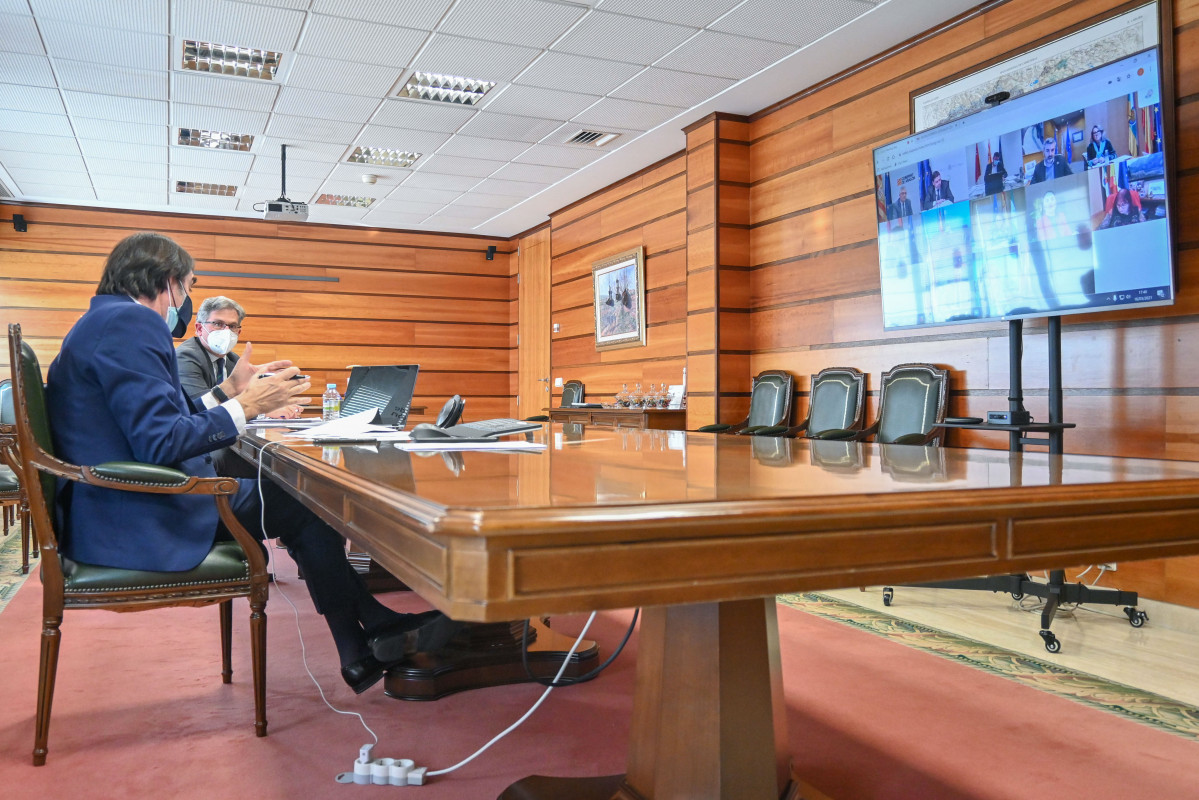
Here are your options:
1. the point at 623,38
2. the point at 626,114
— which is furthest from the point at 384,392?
the point at 626,114

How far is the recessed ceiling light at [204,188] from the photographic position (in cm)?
809

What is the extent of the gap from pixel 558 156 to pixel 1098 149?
14.9 feet

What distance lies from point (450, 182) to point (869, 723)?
22.3 feet

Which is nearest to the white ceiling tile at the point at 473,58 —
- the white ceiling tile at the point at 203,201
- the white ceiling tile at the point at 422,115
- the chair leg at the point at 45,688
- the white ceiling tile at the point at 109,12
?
the white ceiling tile at the point at 422,115

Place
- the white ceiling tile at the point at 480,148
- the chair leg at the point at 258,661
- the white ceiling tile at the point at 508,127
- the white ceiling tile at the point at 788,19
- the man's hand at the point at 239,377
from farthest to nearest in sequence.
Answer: the white ceiling tile at the point at 480,148, the white ceiling tile at the point at 508,127, the white ceiling tile at the point at 788,19, the man's hand at the point at 239,377, the chair leg at the point at 258,661

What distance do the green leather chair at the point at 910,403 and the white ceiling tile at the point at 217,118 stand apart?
4600mm

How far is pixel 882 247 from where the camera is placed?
457cm

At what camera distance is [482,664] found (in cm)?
252

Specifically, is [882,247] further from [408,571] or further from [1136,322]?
[408,571]

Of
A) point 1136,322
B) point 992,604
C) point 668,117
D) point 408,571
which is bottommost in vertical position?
point 992,604

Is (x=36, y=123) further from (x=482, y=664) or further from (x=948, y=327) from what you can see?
(x=948, y=327)

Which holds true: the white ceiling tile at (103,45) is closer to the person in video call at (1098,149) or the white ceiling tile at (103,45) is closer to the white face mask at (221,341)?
the white face mask at (221,341)

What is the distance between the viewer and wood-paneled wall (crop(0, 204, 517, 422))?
8.80 m

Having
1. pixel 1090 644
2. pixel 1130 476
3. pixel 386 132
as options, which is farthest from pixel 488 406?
pixel 1130 476
